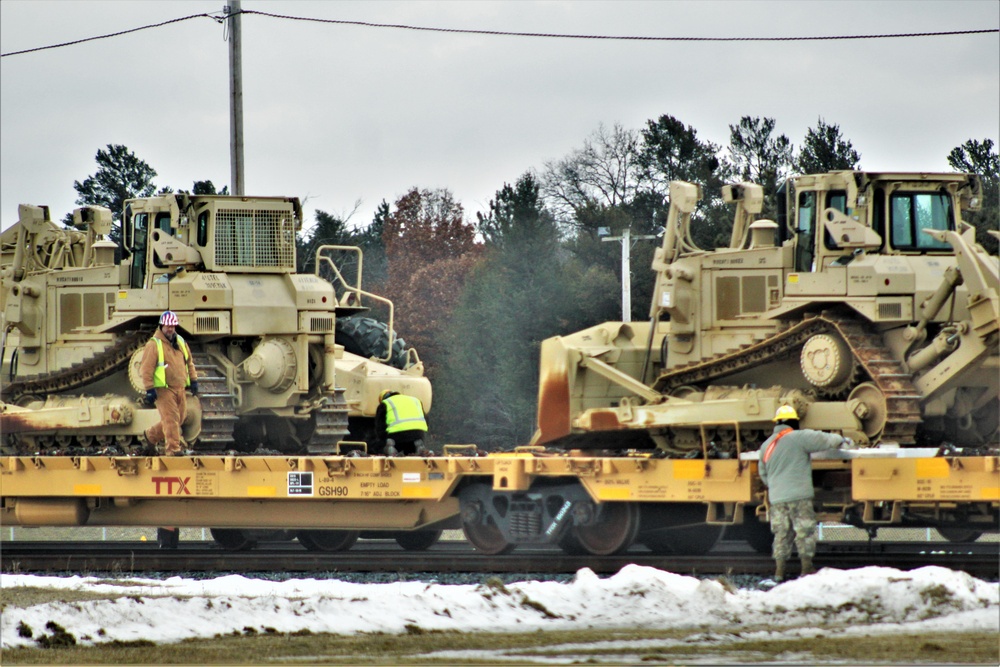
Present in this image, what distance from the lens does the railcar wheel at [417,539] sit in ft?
57.9

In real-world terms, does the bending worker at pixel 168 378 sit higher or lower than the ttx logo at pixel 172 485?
higher

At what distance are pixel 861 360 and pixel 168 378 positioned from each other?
23.2 feet

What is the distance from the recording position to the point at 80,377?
1827 cm

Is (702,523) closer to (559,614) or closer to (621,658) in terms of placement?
(559,614)

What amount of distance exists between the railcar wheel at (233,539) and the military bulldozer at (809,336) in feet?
12.6

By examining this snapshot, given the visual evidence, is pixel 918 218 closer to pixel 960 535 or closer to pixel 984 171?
pixel 960 535

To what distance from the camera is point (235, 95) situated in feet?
76.0

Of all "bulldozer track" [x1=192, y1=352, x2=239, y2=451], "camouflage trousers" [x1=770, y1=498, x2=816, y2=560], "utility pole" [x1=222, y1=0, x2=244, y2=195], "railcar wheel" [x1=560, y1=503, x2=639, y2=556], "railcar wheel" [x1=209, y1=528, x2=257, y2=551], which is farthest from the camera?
"utility pole" [x1=222, y1=0, x2=244, y2=195]

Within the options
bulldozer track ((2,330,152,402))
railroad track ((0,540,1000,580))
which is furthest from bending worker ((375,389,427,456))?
bulldozer track ((2,330,152,402))

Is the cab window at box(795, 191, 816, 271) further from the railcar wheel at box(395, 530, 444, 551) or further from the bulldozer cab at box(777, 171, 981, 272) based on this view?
the railcar wheel at box(395, 530, 444, 551)

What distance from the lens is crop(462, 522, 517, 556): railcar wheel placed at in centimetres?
1595

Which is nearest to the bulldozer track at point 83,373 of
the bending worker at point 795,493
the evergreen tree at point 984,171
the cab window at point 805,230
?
the cab window at point 805,230

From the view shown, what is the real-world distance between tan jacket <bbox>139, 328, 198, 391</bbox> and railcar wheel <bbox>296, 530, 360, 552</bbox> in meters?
2.41

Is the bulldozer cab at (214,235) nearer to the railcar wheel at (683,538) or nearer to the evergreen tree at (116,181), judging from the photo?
the railcar wheel at (683,538)
